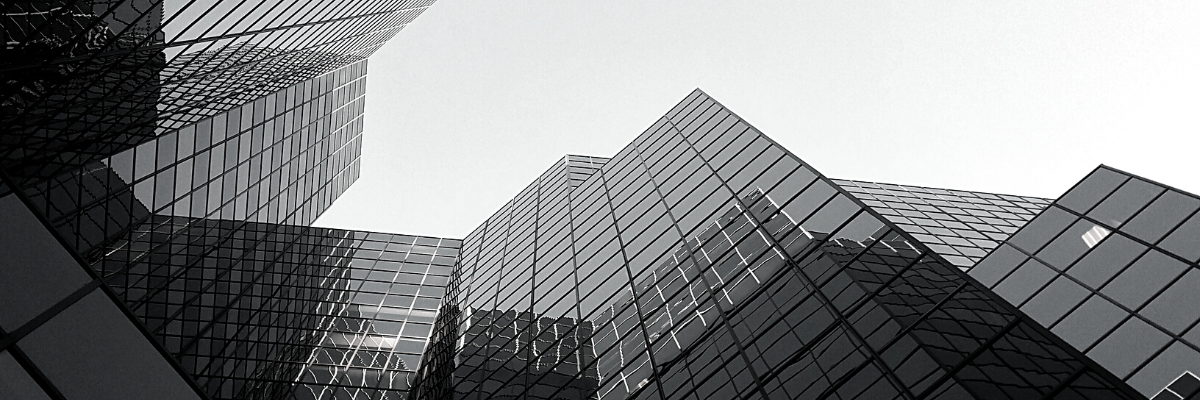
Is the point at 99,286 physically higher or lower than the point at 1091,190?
higher

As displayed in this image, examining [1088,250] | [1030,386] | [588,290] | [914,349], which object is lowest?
[1088,250]

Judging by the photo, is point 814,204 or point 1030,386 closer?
point 1030,386

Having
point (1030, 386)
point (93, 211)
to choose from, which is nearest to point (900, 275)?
point (1030, 386)

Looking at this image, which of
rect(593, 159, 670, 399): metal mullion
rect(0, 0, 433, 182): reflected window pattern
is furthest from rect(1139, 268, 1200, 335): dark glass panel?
rect(0, 0, 433, 182): reflected window pattern

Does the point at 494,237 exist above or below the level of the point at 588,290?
above

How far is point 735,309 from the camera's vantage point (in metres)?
19.9

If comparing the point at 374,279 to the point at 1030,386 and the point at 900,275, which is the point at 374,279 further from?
the point at 1030,386

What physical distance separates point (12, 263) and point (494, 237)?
3696 cm

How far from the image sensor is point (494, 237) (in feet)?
145

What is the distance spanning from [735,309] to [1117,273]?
12381 mm

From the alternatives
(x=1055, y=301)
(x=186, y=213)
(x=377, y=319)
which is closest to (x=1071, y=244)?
(x=1055, y=301)

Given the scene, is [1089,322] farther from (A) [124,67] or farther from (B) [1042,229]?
(A) [124,67]

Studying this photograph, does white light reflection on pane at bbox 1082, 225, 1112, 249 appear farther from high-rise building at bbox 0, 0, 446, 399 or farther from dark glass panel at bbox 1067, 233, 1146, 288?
high-rise building at bbox 0, 0, 446, 399

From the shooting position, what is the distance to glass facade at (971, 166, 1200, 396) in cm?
1981
